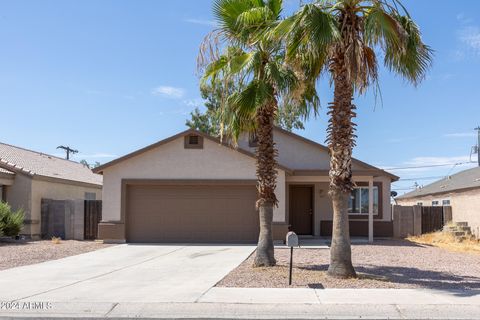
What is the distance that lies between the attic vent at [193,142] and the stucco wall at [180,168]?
149 millimetres

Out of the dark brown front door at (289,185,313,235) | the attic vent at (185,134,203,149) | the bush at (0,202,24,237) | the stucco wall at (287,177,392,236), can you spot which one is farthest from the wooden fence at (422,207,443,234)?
the bush at (0,202,24,237)

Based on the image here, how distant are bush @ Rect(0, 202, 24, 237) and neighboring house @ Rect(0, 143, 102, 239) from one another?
1624mm

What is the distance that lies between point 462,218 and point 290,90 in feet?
58.5

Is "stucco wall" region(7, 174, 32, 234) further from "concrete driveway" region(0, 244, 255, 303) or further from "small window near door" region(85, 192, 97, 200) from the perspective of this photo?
"concrete driveway" region(0, 244, 255, 303)

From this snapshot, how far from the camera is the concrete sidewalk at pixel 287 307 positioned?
8445 mm

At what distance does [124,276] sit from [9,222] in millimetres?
10585

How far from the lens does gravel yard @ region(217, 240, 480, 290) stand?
11062mm

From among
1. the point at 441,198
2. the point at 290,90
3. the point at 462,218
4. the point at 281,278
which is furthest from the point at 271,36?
the point at 441,198

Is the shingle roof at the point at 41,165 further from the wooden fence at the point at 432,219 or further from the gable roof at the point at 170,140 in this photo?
the wooden fence at the point at 432,219

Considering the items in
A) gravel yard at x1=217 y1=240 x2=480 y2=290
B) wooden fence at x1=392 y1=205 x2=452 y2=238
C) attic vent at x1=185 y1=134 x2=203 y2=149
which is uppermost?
attic vent at x1=185 y1=134 x2=203 y2=149

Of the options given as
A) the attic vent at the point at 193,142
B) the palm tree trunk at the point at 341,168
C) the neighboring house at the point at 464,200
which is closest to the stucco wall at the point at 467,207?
the neighboring house at the point at 464,200

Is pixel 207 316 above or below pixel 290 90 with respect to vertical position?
below

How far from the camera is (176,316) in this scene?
848 centimetres

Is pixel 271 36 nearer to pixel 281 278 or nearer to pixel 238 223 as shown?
pixel 281 278
